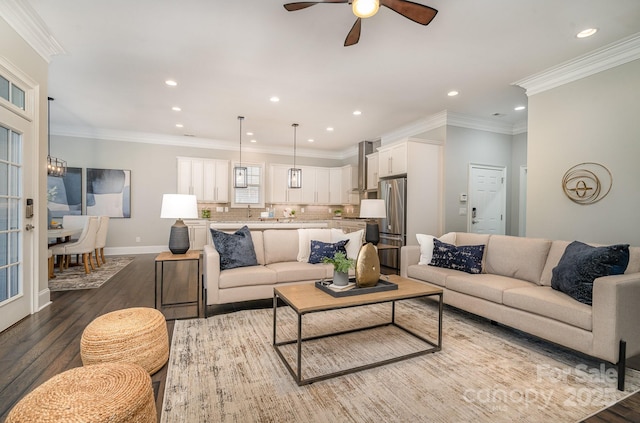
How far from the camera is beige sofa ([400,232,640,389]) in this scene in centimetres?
201

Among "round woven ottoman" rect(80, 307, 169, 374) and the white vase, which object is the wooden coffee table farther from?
"round woven ottoman" rect(80, 307, 169, 374)

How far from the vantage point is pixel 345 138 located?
746 cm

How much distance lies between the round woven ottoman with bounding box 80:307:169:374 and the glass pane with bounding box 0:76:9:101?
7.34 ft

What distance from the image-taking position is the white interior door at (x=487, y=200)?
5770 mm

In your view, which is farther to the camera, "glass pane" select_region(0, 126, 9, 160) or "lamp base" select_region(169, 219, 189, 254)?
"lamp base" select_region(169, 219, 189, 254)

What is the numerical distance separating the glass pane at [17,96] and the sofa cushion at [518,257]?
507 cm

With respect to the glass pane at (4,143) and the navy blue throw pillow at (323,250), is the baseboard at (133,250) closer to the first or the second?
the glass pane at (4,143)

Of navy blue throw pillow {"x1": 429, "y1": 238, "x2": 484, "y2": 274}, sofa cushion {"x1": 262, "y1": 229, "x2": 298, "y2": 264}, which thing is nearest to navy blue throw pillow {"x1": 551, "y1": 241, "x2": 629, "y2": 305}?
navy blue throw pillow {"x1": 429, "y1": 238, "x2": 484, "y2": 274}

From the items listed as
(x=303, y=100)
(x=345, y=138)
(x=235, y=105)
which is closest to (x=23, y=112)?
(x=235, y=105)

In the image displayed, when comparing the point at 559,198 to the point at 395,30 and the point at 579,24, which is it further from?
the point at 395,30

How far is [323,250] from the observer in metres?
3.84

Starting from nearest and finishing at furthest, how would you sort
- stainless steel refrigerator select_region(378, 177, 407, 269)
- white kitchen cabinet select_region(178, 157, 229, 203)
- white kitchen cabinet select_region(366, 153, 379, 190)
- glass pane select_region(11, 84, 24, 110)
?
glass pane select_region(11, 84, 24, 110)
stainless steel refrigerator select_region(378, 177, 407, 269)
white kitchen cabinet select_region(366, 153, 379, 190)
white kitchen cabinet select_region(178, 157, 229, 203)

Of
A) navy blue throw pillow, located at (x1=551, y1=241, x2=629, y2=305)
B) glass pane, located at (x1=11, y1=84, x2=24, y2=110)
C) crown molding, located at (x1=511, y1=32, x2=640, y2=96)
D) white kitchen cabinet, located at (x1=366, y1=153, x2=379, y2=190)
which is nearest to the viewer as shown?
navy blue throw pillow, located at (x1=551, y1=241, x2=629, y2=305)

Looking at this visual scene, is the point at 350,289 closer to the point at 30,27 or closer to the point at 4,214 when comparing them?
the point at 4,214
